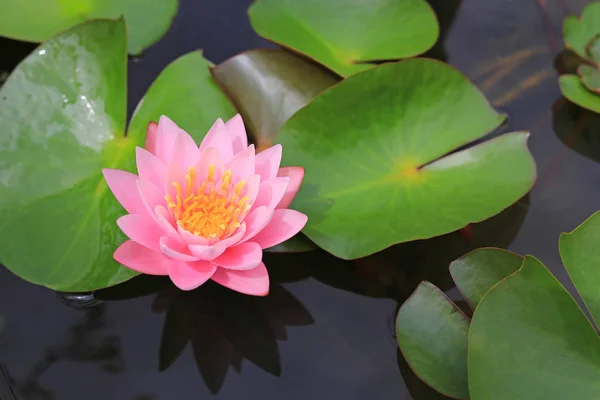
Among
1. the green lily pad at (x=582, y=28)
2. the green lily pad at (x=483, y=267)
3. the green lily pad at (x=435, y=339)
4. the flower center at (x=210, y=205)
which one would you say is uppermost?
the flower center at (x=210, y=205)

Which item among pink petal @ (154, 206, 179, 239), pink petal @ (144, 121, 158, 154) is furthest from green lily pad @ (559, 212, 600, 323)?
pink petal @ (144, 121, 158, 154)

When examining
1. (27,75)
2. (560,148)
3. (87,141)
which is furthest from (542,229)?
(27,75)

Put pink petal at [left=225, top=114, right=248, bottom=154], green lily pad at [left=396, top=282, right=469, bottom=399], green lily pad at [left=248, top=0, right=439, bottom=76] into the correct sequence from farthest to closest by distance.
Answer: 1. green lily pad at [left=248, top=0, right=439, bottom=76]
2. pink petal at [left=225, top=114, right=248, bottom=154]
3. green lily pad at [left=396, top=282, right=469, bottom=399]

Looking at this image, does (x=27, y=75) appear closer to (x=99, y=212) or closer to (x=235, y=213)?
(x=99, y=212)

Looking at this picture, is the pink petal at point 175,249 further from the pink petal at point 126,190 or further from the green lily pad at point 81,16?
the green lily pad at point 81,16

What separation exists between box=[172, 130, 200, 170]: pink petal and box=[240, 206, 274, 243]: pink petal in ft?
0.52

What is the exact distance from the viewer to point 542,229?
128 cm

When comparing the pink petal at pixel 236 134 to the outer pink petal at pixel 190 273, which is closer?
the outer pink petal at pixel 190 273

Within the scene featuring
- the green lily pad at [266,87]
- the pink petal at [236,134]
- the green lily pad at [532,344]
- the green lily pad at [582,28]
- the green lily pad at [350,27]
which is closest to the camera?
the green lily pad at [532,344]

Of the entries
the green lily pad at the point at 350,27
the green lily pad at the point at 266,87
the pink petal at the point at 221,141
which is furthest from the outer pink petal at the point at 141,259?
the green lily pad at the point at 350,27

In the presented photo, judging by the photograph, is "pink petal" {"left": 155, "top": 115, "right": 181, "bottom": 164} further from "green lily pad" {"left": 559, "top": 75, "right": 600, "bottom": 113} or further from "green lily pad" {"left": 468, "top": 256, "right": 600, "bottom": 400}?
"green lily pad" {"left": 559, "top": 75, "right": 600, "bottom": 113}

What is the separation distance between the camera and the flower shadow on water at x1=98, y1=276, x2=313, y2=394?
3.52 feet

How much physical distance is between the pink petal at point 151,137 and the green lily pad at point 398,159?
27cm

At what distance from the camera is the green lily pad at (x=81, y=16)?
1.37 m
